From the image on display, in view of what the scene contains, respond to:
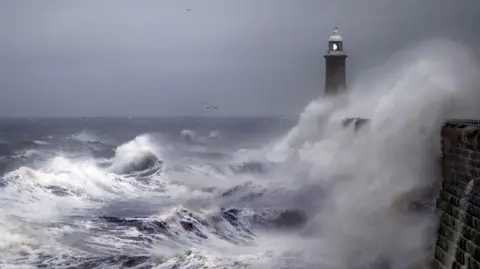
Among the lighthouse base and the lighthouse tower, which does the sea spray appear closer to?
the lighthouse base

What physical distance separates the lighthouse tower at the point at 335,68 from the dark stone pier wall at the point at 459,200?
18.7 m

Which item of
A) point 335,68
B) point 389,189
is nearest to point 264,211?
point 389,189

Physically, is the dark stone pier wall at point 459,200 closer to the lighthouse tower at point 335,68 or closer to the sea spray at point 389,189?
the sea spray at point 389,189

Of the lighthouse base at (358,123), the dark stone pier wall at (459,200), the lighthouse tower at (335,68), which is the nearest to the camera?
the dark stone pier wall at (459,200)

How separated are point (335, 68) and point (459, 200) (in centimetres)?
2048

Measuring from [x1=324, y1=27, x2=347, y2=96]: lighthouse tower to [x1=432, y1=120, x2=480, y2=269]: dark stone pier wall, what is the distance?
18.7 m

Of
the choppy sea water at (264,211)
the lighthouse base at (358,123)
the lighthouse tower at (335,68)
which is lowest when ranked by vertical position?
the choppy sea water at (264,211)

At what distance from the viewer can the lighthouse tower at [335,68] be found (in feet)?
95.2

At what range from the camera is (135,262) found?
37.9 feet

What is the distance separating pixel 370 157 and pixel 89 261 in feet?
26.9

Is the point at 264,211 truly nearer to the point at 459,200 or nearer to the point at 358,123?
the point at 358,123

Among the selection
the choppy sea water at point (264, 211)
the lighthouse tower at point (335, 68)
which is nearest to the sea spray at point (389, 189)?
the choppy sea water at point (264, 211)

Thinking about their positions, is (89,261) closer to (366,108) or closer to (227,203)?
(227,203)

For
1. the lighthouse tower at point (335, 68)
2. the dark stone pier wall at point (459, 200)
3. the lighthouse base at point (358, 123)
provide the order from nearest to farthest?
the dark stone pier wall at point (459, 200) → the lighthouse base at point (358, 123) → the lighthouse tower at point (335, 68)
